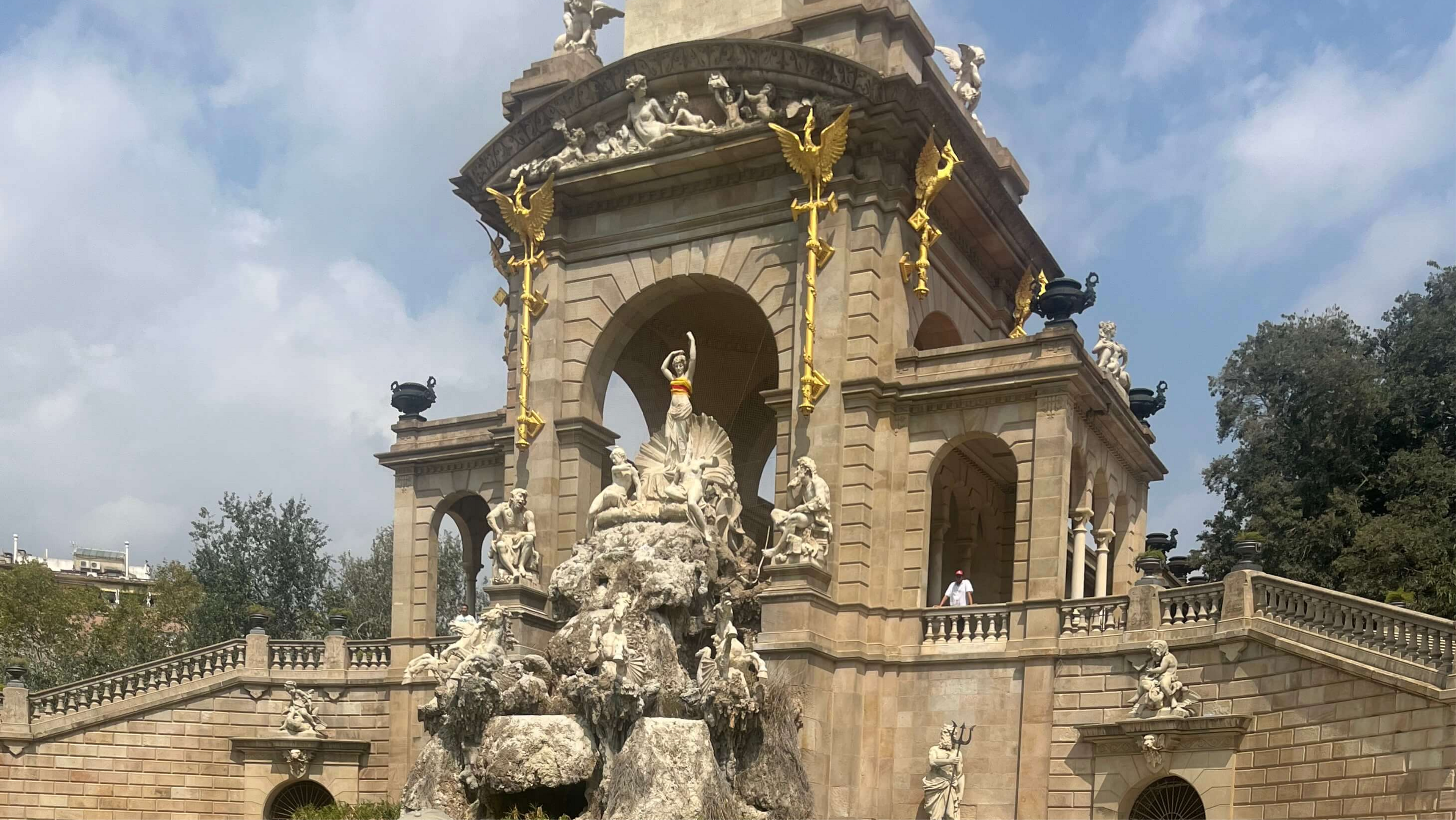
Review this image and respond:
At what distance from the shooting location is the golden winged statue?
118 ft

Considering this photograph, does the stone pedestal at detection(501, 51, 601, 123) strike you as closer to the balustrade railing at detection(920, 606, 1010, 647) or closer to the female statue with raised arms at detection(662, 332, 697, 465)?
the female statue with raised arms at detection(662, 332, 697, 465)

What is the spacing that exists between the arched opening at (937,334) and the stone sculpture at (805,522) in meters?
5.75

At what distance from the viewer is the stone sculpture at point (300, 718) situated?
109 ft

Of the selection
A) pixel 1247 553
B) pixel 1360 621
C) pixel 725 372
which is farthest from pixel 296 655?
pixel 1360 621

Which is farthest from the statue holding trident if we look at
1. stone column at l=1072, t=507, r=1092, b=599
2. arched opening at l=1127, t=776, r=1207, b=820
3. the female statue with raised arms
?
the female statue with raised arms

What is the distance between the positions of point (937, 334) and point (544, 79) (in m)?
9.77

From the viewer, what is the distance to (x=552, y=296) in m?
32.4

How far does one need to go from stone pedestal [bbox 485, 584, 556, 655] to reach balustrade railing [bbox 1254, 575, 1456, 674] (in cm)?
1284

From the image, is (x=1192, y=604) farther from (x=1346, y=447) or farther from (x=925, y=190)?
(x=1346, y=447)

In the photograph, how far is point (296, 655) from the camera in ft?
112

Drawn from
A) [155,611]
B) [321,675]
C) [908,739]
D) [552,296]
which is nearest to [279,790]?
[321,675]

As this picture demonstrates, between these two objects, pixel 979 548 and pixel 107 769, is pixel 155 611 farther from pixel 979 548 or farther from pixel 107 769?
pixel 979 548

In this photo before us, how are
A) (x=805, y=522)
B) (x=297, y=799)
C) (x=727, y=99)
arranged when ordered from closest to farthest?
(x=805, y=522)
(x=727, y=99)
(x=297, y=799)

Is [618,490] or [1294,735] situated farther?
[618,490]
